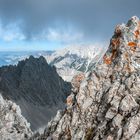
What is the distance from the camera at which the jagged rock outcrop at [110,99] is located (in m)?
25.1

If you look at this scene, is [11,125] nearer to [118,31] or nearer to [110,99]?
[118,31]

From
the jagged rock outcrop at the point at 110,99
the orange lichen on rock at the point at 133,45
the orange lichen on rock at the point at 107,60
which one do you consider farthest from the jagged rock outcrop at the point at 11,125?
the orange lichen on rock at the point at 133,45

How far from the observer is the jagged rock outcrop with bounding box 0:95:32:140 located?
182 feet

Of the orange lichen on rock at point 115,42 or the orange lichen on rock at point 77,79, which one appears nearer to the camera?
the orange lichen on rock at point 115,42

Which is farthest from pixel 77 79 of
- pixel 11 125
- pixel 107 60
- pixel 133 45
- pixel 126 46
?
pixel 11 125

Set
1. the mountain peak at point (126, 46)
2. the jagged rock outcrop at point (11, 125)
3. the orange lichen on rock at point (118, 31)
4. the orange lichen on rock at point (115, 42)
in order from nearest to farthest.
Answer: 1. the mountain peak at point (126, 46)
2. the orange lichen on rock at point (115, 42)
3. the orange lichen on rock at point (118, 31)
4. the jagged rock outcrop at point (11, 125)

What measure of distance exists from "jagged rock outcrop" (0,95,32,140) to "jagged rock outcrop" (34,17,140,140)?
2005cm

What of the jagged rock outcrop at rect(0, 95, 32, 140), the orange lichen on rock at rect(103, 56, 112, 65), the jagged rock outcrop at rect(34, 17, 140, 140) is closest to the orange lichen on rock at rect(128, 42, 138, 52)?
the jagged rock outcrop at rect(34, 17, 140, 140)

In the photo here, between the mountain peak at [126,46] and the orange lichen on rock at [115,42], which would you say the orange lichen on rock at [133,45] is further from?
the orange lichen on rock at [115,42]

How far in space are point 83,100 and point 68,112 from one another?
5.95 feet

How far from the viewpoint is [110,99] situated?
2748cm

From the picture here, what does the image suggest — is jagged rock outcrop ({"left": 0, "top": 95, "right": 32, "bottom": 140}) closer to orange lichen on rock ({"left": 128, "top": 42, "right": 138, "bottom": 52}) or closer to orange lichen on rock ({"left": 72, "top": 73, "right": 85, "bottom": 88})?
orange lichen on rock ({"left": 72, "top": 73, "right": 85, "bottom": 88})

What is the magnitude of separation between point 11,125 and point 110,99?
39064 mm

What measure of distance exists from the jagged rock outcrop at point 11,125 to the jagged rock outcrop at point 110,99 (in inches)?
789
